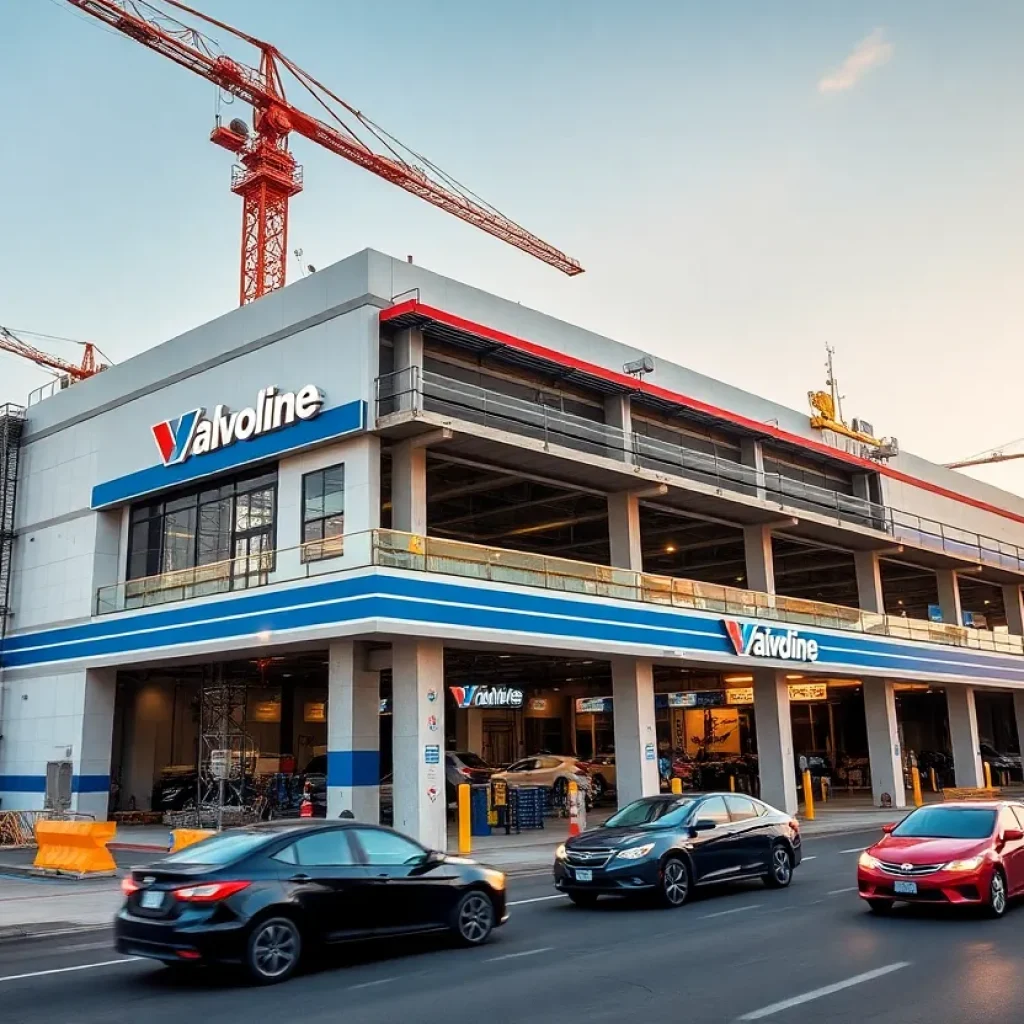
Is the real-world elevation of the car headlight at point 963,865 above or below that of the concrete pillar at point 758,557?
below

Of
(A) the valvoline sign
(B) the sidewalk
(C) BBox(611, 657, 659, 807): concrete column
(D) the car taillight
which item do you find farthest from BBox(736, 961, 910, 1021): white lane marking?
(C) BBox(611, 657, 659, 807): concrete column

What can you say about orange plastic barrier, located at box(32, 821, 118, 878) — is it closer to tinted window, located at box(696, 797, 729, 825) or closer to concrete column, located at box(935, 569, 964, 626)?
tinted window, located at box(696, 797, 729, 825)

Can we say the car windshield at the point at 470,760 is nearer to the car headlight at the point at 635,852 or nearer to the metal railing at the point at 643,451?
the metal railing at the point at 643,451

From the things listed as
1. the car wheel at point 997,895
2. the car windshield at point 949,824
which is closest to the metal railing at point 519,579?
the car windshield at point 949,824

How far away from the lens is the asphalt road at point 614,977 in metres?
8.40

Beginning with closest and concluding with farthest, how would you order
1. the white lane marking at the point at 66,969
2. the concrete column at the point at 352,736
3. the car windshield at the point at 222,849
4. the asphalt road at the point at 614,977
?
1. the asphalt road at the point at 614,977
2. the car windshield at the point at 222,849
3. the white lane marking at the point at 66,969
4. the concrete column at the point at 352,736

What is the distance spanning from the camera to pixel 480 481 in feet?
95.9

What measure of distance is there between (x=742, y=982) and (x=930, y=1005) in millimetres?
1642

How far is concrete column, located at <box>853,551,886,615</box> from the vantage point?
38.9 metres

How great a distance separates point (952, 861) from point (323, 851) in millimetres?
7106

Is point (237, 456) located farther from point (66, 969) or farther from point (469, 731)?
point (469, 731)

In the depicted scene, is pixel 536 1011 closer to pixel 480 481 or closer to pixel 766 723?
pixel 480 481

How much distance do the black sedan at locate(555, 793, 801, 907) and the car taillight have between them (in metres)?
5.99

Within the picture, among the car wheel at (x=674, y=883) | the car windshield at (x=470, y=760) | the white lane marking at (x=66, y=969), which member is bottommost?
the white lane marking at (x=66, y=969)
